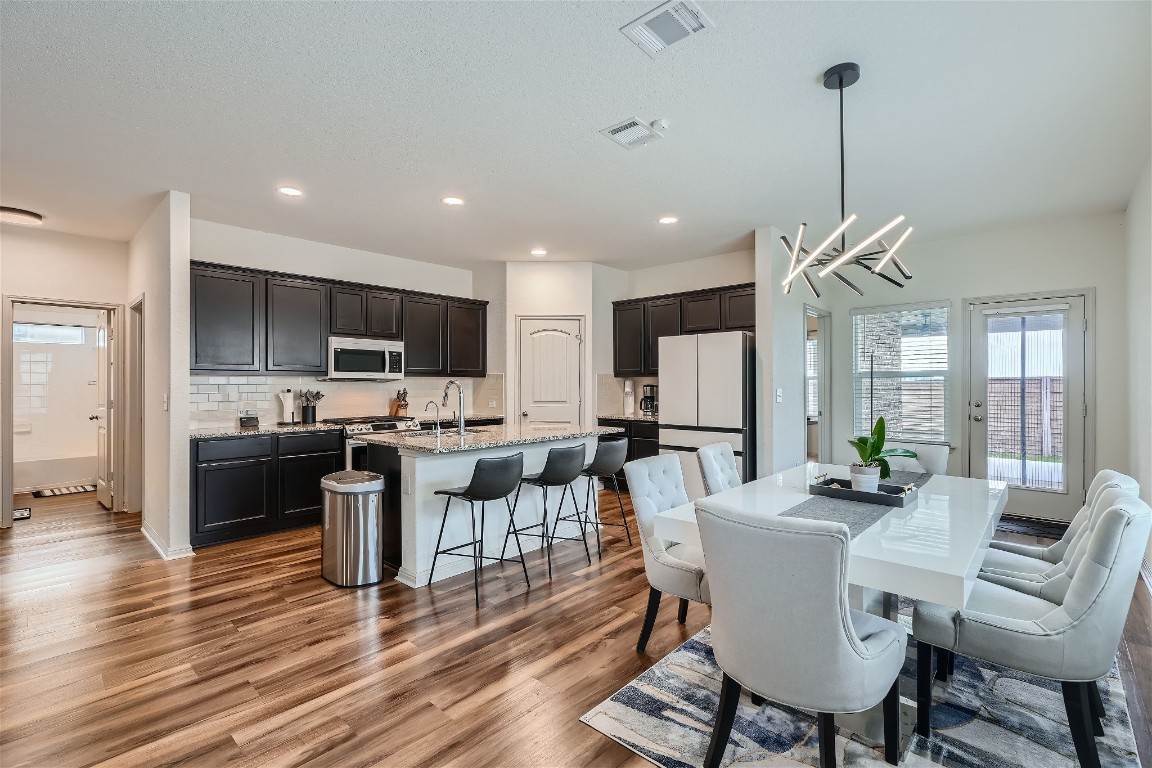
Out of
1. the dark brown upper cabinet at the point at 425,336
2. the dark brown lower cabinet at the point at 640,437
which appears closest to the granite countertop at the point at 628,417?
the dark brown lower cabinet at the point at 640,437

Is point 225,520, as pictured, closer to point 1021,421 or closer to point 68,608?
point 68,608

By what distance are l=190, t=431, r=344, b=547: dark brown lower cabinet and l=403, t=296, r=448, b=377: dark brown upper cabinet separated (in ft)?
4.43

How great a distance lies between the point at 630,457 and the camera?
6496mm

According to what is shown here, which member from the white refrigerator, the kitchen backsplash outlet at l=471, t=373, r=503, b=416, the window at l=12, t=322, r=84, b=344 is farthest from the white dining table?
the window at l=12, t=322, r=84, b=344

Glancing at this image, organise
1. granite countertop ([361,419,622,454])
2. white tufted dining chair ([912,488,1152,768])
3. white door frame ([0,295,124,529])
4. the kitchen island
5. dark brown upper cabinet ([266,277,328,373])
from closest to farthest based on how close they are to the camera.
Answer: white tufted dining chair ([912,488,1152,768])
granite countertop ([361,419,622,454])
the kitchen island
white door frame ([0,295,124,529])
dark brown upper cabinet ([266,277,328,373])

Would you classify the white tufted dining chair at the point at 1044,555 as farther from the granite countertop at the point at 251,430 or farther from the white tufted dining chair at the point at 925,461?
the granite countertop at the point at 251,430

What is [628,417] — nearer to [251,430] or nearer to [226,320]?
[251,430]

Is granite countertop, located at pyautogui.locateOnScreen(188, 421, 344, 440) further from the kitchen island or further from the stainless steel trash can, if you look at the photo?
the stainless steel trash can

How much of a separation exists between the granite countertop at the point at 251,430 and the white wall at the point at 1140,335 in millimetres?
6010

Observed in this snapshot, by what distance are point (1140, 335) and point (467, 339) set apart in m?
5.87

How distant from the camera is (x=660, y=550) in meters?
2.59

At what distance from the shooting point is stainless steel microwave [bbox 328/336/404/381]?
17.5 feet

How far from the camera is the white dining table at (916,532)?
5.22 feet

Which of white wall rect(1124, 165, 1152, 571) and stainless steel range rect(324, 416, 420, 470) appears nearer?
white wall rect(1124, 165, 1152, 571)
